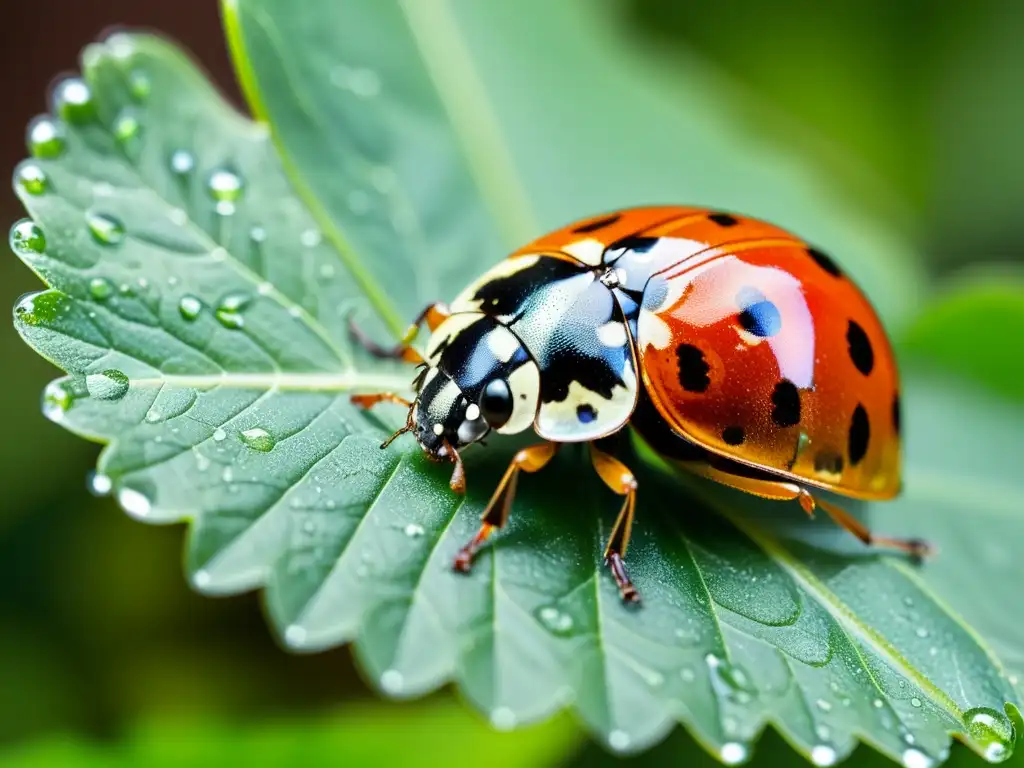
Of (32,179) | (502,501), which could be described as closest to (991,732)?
(502,501)

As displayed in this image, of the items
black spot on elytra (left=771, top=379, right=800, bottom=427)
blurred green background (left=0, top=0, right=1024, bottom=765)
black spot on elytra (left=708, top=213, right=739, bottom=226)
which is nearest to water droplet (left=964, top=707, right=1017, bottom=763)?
black spot on elytra (left=771, top=379, right=800, bottom=427)

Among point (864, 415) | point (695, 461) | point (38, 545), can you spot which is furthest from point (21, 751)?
point (864, 415)

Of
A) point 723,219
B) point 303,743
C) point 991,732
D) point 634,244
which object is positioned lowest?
point 303,743

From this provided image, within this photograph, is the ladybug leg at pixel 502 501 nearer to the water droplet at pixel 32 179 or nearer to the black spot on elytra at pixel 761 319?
the black spot on elytra at pixel 761 319

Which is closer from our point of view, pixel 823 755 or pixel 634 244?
pixel 823 755

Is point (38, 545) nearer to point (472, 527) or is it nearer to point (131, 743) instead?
point (131, 743)

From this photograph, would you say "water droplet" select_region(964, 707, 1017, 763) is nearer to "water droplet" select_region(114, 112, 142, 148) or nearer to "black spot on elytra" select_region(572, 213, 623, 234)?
"black spot on elytra" select_region(572, 213, 623, 234)

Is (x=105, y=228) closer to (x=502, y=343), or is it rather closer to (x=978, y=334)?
(x=502, y=343)
